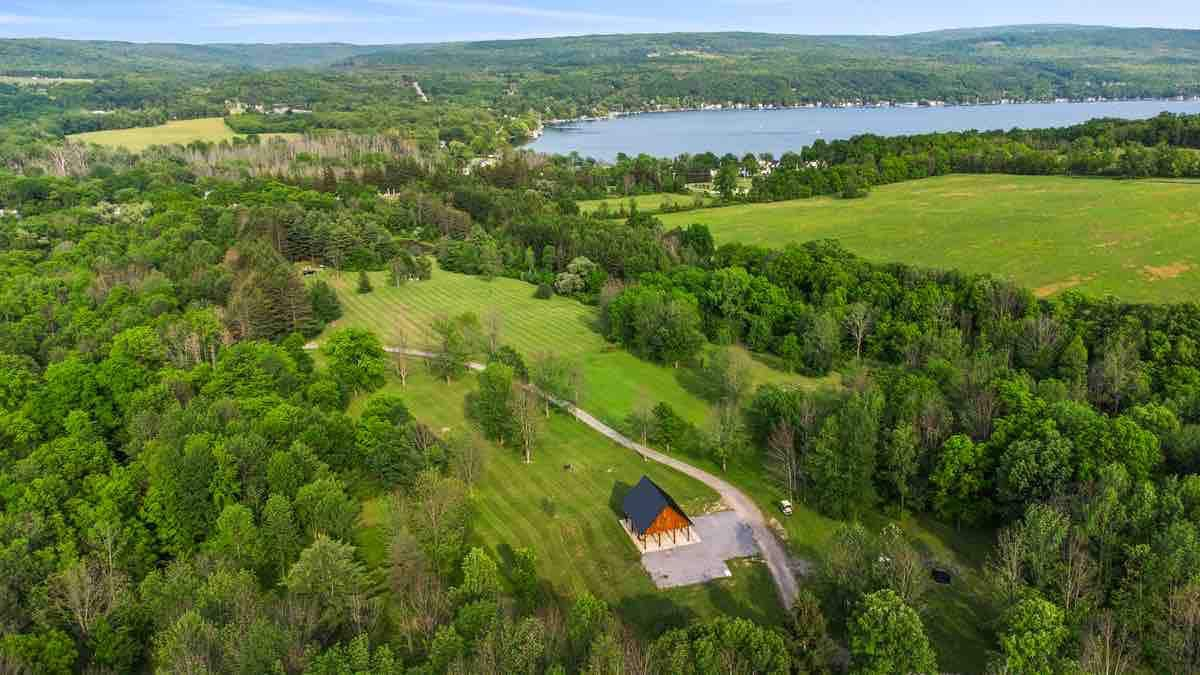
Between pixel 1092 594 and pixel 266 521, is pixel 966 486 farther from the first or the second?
pixel 266 521

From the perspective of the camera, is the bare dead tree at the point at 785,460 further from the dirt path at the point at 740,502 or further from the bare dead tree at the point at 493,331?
the bare dead tree at the point at 493,331

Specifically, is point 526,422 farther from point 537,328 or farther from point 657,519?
point 537,328

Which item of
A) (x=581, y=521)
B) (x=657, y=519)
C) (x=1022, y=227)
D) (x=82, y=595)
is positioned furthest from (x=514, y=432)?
(x=1022, y=227)

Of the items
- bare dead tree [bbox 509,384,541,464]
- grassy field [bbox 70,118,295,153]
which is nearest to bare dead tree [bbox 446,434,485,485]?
bare dead tree [bbox 509,384,541,464]

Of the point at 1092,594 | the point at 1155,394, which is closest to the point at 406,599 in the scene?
the point at 1092,594

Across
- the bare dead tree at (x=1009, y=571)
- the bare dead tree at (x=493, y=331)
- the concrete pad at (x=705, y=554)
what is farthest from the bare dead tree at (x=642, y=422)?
the bare dead tree at (x=1009, y=571)
